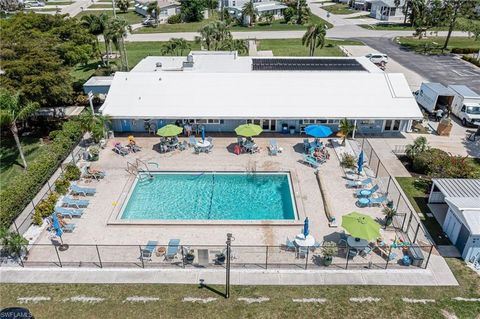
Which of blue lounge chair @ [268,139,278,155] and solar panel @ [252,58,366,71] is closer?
blue lounge chair @ [268,139,278,155]

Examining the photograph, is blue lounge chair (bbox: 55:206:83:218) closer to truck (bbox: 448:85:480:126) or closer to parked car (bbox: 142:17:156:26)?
truck (bbox: 448:85:480:126)

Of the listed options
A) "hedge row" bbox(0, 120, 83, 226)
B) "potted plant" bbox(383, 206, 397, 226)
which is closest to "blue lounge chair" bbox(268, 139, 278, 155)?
"potted plant" bbox(383, 206, 397, 226)

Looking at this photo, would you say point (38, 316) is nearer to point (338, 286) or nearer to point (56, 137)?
point (338, 286)

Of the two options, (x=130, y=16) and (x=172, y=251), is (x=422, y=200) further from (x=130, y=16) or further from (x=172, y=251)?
(x=130, y=16)

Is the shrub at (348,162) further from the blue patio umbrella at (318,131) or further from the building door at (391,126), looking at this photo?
the building door at (391,126)

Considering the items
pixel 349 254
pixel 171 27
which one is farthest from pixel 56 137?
pixel 171 27
